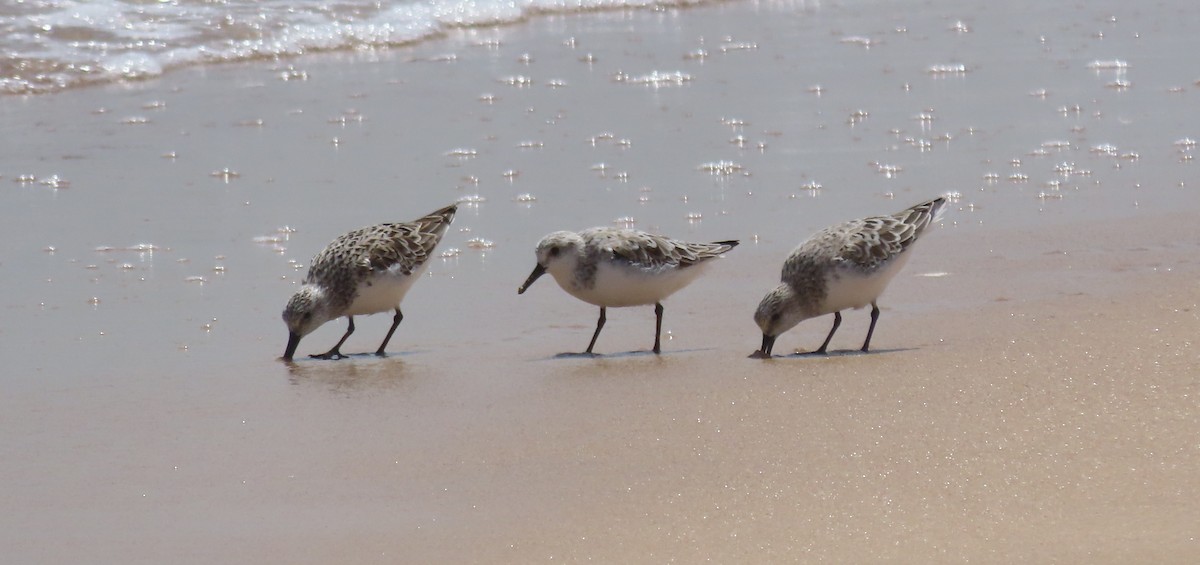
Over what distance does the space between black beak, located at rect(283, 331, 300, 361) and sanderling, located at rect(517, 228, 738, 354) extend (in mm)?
982

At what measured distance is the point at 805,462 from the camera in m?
4.81

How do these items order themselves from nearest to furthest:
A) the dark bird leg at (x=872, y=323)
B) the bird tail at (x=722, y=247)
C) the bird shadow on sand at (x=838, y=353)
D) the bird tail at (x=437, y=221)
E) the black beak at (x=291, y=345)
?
the bird shadow on sand at (x=838, y=353) < the dark bird leg at (x=872, y=323) < the black beak at (x=291, y=345) < the bird tail at (x=722, y=247) < the bird tail at (x=437, y=221)

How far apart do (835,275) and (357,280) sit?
2.08 m

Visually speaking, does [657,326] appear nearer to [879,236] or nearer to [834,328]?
[834,328]

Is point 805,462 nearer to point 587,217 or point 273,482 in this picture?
point 273,482

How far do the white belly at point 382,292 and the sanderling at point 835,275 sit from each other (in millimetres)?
1624

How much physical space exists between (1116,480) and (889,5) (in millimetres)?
12672

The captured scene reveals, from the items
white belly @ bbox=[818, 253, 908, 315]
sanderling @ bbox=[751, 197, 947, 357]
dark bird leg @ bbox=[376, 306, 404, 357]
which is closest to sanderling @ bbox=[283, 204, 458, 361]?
dark bird leg @ bbox=[376, 306, 404, 357]

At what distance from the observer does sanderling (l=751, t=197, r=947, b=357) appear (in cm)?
662

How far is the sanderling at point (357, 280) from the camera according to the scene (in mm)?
6906

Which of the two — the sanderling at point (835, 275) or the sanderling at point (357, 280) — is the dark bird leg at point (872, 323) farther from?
the sanderling at point (357, 280)

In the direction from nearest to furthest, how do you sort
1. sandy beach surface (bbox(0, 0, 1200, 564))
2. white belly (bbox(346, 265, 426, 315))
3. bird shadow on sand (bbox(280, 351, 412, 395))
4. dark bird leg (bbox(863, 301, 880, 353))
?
sandy beach surface (bbox(0, 0, 1200, 564)) < bird shadow on sand (bbox(280, 351, 412, 395)) < dark bird leg (bbox(863, 301, 880, 353)) < white belly (bbox(346, 265, 426, 315))

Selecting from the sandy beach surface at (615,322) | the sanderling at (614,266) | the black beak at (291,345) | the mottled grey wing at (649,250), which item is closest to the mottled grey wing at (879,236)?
the sandy beach surface at (615,322)

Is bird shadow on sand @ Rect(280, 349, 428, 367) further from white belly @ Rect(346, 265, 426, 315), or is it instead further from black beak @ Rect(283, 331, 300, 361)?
white belly @ Rect(346, 265, 426, 315)
